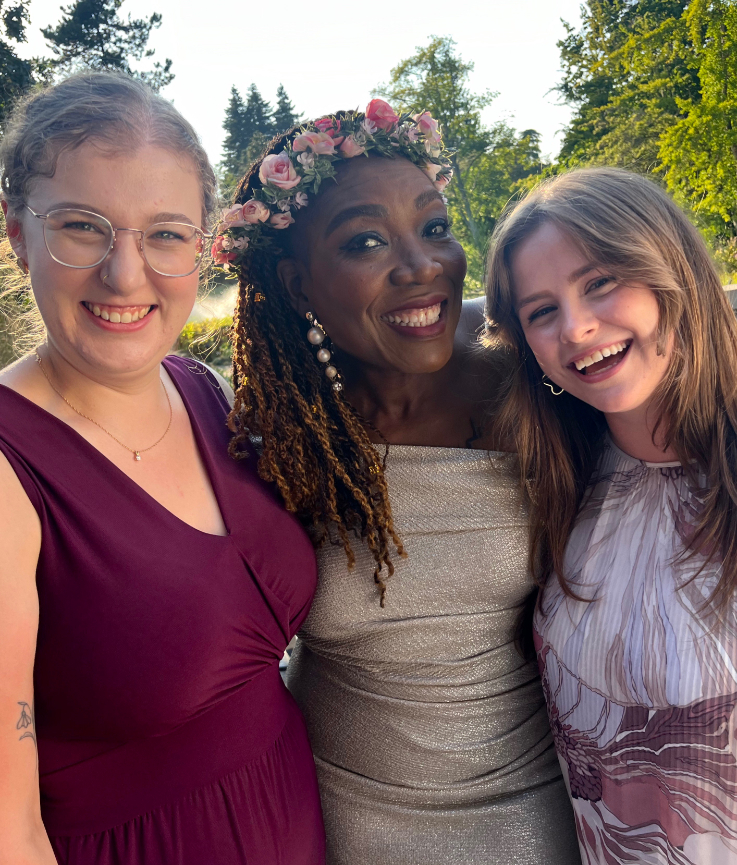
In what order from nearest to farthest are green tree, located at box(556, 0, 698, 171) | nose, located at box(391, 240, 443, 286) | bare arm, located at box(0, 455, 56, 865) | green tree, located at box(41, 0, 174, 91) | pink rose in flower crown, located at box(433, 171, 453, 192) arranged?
bare arm, located at box(0, 455, 56, 865), nose, located at box(391, 240, 443, 286), pink rose in flower crown, located at box(433, 171, 453, 192), green tree, located at box(556, 0, 698, 171), green tree, located at box(41, 0, 174, 91)

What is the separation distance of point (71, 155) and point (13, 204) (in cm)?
19

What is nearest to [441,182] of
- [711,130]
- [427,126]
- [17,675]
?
[427,126]

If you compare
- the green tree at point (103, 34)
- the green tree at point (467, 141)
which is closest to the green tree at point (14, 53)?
the green tree at point (103, 34)

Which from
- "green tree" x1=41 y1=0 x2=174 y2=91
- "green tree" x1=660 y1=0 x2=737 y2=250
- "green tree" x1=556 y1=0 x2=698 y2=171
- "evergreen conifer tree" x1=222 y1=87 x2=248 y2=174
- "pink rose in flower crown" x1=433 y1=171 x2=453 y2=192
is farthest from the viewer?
"evergreen conifer tree" x1=222 y1=87 x2=248 y2=174

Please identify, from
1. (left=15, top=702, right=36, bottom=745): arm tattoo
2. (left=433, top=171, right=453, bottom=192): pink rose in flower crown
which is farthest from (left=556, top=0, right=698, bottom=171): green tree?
(left=15, top=702, right=36, bottom=745): arm tattoo

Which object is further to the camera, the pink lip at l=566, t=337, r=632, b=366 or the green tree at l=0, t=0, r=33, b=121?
the green tree at l=0, t=0, r=33, b=121

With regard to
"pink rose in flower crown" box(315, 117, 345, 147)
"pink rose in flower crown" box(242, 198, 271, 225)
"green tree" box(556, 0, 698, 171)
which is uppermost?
"green tree" box(556, 0, 698, 171)

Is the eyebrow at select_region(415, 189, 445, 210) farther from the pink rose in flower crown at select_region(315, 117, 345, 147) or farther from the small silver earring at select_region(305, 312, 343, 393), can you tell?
the small silver earring at select_region(305, 312, 343, 393)

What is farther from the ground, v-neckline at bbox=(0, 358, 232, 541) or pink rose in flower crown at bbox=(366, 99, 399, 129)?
pink rose in flower crown at bbox=(366, 99, 399, 129)

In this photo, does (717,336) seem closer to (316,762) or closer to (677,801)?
(677,801)

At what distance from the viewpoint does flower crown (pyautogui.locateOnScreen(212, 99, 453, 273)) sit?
2.14 meters

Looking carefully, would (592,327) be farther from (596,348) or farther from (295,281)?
(295,281)

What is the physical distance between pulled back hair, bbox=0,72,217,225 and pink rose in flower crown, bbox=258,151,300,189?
17.7 inches

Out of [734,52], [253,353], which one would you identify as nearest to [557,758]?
[253,353]
